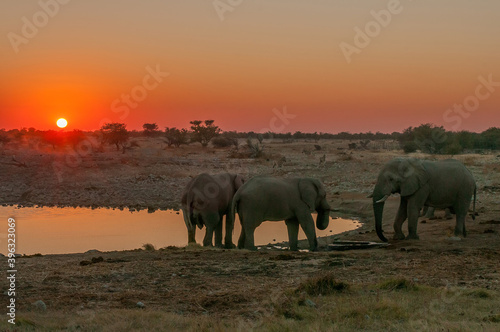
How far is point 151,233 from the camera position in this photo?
19.6m

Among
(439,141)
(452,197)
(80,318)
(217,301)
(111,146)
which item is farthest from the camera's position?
(111,146)

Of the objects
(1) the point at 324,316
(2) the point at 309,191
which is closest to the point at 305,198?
(2) the point at 309,191

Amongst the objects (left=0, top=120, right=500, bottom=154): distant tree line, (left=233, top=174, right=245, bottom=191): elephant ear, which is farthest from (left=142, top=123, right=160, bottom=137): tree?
(left=233, top=174, right=245, bottom=191): elephant ear

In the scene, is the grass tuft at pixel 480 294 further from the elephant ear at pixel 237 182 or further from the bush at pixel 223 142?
the bush at pixel 223 142

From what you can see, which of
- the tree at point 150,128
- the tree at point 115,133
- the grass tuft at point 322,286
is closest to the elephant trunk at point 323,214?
the grass tuft at point 322,286

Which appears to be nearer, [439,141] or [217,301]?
[217,301]

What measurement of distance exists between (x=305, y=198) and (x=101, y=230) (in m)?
8.39

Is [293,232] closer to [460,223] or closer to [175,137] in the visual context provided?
[460,223]

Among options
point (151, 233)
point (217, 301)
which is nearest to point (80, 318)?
point (217, 301)

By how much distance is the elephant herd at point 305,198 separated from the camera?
14578 mm

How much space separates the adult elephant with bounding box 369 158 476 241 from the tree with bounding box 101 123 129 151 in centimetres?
4560

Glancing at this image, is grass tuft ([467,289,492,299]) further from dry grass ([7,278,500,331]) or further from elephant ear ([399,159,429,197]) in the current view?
elephant ear ([399,159,429,197])

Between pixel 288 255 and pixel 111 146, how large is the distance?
180ft

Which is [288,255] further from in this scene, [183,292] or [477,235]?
[477,235]
